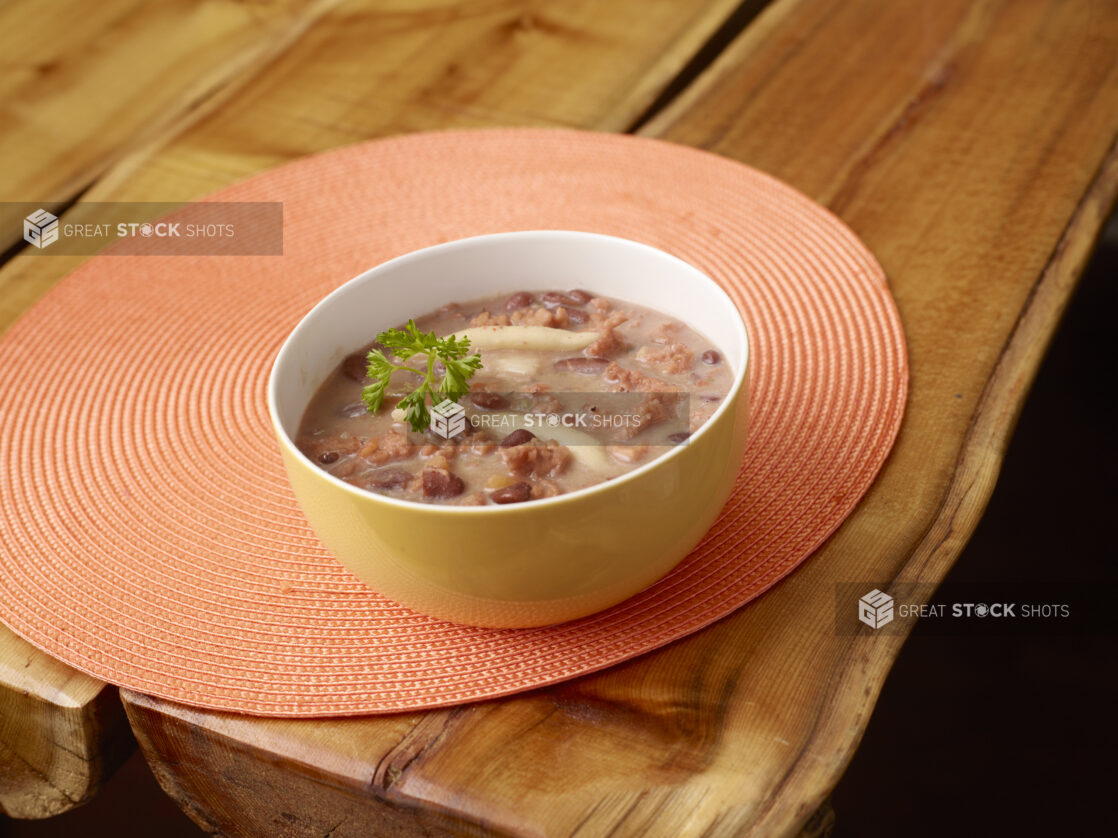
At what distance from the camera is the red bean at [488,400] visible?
1.42 metres

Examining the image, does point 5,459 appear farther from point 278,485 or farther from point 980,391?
point 980,391

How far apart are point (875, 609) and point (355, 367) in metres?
0.69

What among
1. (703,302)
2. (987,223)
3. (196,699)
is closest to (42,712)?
(196,699)

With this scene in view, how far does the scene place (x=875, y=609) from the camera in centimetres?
131

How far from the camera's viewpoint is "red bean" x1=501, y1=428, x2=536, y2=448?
134cm

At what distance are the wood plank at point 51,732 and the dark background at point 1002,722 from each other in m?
0.94

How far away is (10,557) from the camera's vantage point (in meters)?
1.45

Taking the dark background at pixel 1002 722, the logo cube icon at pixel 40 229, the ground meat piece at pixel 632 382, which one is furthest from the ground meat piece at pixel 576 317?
the dark background at pixel 1002 722

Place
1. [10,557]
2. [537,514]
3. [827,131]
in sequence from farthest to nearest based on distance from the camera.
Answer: [827,131] < [10,557] < [537,514]

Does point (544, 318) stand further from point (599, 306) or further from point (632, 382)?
point (632, 382)

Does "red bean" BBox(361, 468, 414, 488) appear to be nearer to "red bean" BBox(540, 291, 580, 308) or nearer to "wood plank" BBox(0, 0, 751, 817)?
"red bean" BBox(540, 291, 580, 308)

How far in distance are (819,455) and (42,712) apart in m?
0.95

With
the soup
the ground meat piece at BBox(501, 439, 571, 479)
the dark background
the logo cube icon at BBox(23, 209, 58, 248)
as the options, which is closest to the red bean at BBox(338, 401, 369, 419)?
the soup

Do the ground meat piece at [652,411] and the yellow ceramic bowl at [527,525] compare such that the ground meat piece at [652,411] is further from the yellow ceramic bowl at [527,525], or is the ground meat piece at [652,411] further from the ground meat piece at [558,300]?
the ground meat piece at [558,300]
